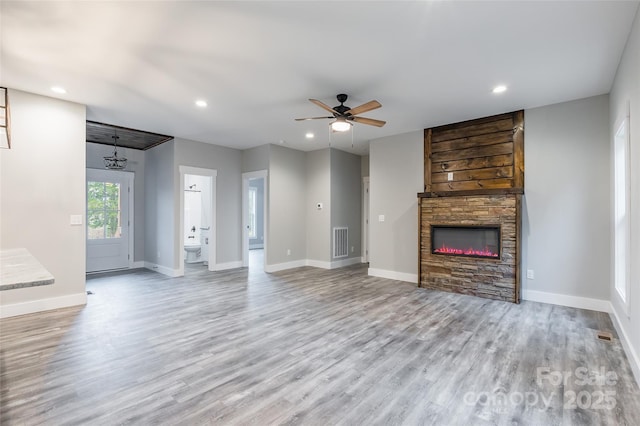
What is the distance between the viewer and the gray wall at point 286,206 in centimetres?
665

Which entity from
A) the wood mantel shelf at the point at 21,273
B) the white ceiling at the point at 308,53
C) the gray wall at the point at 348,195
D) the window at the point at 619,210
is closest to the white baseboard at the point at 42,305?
the wood mantel shelf at the point at 21,273

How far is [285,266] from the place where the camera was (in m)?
6.89

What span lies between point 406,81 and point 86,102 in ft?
13.8

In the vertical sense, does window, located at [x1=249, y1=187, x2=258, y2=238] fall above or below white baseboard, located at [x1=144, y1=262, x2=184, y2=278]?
above

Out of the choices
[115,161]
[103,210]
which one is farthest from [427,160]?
[103,210]

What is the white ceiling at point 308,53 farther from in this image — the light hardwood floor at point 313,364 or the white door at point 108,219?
the light hardwood floor at point 313,364

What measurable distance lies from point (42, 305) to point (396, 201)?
5498 millimetres

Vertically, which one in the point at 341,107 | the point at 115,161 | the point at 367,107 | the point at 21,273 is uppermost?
the point at 341,107

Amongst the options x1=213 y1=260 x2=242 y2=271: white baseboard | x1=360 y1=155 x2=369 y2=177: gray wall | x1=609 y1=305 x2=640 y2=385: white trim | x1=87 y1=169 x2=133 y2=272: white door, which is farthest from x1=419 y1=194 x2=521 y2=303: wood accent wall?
x1=87 y1=169 x2=133 y2=272: white door

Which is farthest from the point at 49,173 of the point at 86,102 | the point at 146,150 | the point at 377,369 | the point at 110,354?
the point at 377,369

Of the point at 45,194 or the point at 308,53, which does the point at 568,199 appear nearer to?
the point at 308,53

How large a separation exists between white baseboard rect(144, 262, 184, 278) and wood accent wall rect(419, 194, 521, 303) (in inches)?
181

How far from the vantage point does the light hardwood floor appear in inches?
76.2

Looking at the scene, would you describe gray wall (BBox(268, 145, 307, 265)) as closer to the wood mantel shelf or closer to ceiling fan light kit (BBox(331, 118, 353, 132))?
ceiling fan light kit (BBox(331, 118, 353, 132))
